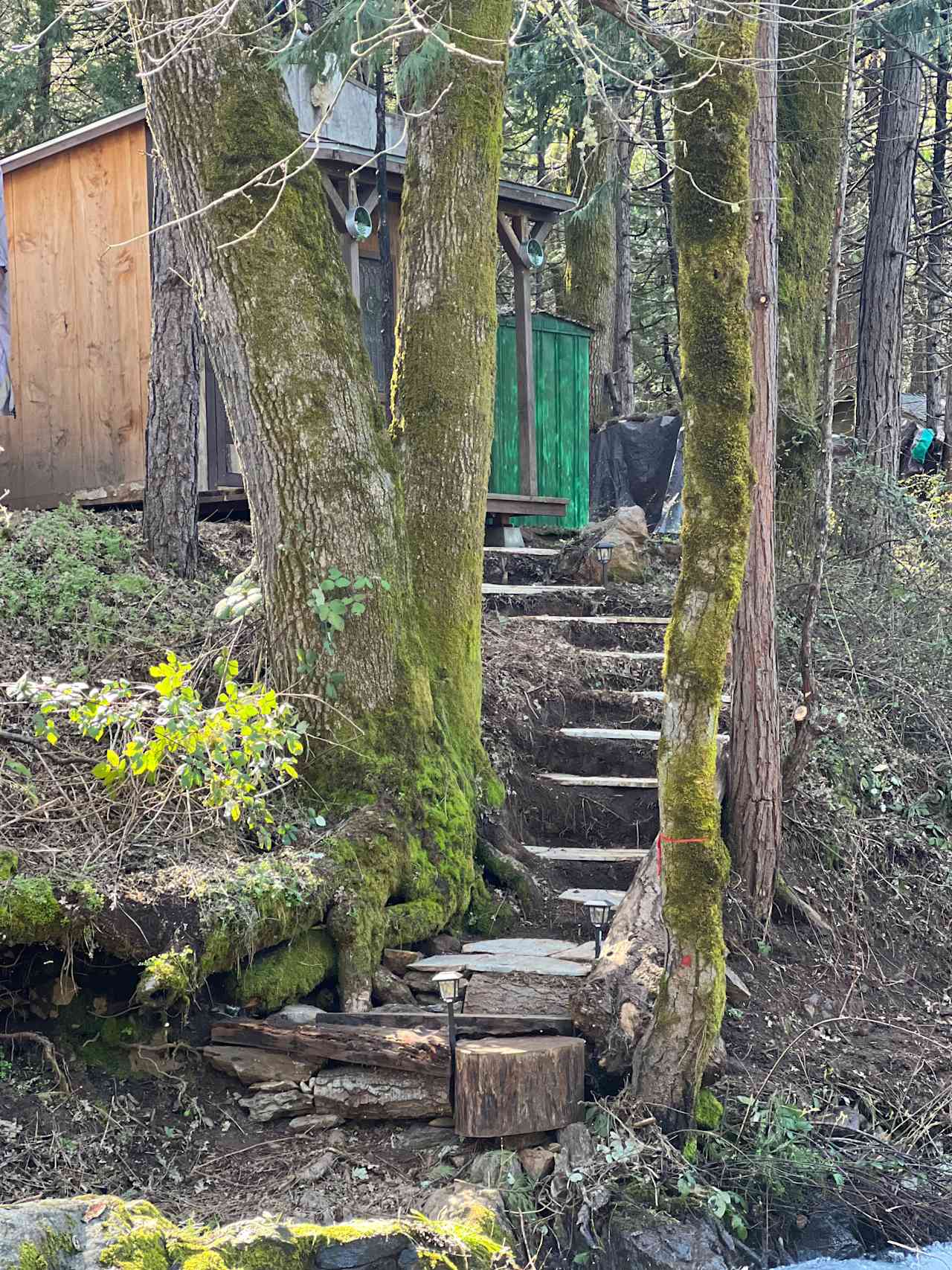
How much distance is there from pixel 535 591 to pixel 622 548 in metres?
1.18

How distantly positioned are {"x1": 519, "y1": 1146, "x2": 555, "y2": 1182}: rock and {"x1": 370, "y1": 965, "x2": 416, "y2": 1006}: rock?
91 cm

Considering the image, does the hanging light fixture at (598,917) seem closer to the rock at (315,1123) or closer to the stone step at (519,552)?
the rock at (315,1123)

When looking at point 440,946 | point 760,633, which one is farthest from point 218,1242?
point 760,633

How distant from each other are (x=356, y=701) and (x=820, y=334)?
592 centimetres

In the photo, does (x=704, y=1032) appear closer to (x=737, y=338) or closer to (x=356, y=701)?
(x=356, y=701)

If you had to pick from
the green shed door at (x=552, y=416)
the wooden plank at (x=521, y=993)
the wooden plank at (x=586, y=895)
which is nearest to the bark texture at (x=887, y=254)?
the green shed door at (x=552, y=416)

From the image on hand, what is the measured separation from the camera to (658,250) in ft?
69.8

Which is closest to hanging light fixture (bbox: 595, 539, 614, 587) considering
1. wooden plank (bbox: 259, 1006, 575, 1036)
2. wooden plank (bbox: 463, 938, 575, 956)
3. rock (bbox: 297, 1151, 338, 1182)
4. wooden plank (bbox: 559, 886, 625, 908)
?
wooden plank (bbox: 559, 886, 625, 908)

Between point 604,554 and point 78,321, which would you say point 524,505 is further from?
point 78,321

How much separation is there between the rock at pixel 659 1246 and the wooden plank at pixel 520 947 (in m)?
1.44

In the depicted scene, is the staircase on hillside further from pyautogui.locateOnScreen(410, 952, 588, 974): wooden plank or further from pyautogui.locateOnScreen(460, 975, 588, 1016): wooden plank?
pyautogui.locateOnScreen(460, 975, 588, 1016): wooden plank

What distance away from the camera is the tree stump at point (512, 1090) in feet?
15.5

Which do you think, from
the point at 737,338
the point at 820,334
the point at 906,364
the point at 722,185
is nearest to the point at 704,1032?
the point at 737,338

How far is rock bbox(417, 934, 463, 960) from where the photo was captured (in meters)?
5.92
